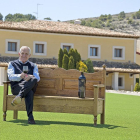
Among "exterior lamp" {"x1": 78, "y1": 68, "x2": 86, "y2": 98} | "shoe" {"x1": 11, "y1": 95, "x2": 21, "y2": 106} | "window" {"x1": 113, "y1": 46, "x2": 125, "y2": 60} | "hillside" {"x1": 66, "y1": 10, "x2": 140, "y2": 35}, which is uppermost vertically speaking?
"hillside" {"x1": 66, "y1": 10, "x2": 140, "y2": 35}

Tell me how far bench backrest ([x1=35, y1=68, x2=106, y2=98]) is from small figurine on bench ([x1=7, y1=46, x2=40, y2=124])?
54 centimetres

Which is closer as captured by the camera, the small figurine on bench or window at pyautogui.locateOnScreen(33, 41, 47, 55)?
the small figurine on bench

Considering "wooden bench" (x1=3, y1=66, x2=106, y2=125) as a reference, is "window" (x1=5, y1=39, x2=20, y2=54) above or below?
above

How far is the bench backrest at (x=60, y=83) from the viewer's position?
7.37 meters

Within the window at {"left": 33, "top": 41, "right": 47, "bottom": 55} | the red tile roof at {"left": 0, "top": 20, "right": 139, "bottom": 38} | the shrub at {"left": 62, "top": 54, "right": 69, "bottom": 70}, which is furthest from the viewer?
the window at {"left": 33, "top": 41, "right": 47, "bottom": 55}

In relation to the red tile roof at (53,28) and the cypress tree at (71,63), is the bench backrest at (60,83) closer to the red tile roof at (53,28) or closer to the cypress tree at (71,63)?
the cypress tree at (71,63)

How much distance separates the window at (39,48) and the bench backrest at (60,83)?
2875 cm

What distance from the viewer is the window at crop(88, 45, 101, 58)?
3747 centimetres

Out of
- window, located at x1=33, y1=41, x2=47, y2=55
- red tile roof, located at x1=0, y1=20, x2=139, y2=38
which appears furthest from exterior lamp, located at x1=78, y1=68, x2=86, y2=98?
window, located at x1=33, y1=41, x2=47, y2=55

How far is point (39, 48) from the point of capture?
36438mm

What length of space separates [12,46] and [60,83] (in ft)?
93.6

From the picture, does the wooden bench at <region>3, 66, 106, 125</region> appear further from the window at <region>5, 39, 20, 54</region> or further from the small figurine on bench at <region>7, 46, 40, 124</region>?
the window at <region>5, 39, 20, 54</region>

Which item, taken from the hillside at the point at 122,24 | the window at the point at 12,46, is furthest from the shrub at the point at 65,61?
the hillside at the point at 122,24

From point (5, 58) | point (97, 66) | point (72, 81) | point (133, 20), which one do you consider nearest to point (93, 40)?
point (97, 66)
